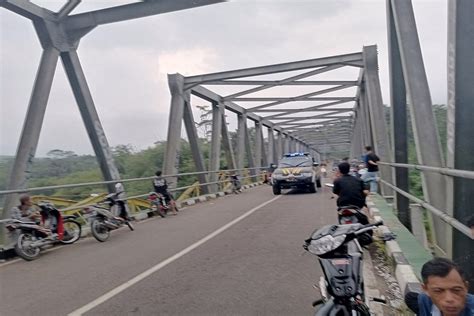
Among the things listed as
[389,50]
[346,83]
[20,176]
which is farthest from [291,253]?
[346,83]

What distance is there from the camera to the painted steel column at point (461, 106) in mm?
3670

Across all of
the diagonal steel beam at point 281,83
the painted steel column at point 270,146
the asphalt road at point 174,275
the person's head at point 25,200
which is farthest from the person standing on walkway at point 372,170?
the painted steel column at point 270,146

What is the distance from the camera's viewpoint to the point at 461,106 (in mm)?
3832

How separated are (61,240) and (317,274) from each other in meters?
5.07

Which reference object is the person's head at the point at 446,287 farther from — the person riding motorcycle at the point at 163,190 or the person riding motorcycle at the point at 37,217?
the person riding motorcycle at the point at 163,190

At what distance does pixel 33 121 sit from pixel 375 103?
11189mm

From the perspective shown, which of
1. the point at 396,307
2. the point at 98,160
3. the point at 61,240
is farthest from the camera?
the point at 98,160

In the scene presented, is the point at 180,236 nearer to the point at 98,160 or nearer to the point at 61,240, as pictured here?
the point at 61,240

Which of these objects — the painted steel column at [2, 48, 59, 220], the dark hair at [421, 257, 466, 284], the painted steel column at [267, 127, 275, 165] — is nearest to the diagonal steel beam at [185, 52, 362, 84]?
A: the painted steel column at [2, 48, 59, 220]

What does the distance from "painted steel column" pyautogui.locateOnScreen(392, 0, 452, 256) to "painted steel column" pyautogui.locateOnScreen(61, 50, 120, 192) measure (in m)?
7.62

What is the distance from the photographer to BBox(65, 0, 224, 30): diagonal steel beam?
10703 mm

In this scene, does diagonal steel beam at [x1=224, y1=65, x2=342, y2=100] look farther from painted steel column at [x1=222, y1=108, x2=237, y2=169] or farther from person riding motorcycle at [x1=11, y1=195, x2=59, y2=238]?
person riding motorcycle at [x1=11, y1=195, x2=59, y2=238]

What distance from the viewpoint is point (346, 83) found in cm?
2141

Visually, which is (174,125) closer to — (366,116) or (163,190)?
(163,190)
